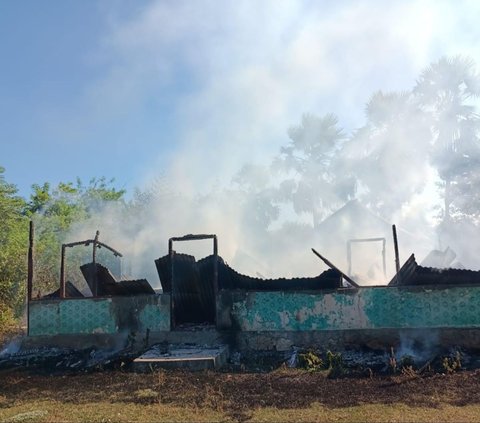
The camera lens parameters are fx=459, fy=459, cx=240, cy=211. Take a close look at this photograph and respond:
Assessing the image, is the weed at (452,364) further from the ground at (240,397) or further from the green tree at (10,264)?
the green tree at (10,264)

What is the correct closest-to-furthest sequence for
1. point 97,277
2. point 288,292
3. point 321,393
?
point 321,393, point 288,292, point 97,277

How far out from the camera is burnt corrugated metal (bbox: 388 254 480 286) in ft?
32.5

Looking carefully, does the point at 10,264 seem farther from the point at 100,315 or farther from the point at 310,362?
the point at 310,362

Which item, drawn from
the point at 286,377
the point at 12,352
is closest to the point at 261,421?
the point at 286,377

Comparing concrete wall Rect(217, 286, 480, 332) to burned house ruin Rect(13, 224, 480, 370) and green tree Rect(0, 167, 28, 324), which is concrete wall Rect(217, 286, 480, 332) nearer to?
burned house ruin Rect(13, 224, 480, 370)

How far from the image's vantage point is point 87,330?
11391mm

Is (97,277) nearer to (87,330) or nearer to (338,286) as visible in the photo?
(87,330)

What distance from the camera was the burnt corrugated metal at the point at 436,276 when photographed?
9898 mm

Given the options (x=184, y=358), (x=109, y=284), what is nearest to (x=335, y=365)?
(x=184, y=358)

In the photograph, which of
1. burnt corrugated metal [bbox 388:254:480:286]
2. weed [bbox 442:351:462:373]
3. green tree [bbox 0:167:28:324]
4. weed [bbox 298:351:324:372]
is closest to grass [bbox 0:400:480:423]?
weed [bbox 442:351:462:373]

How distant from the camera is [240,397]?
23.9 feet

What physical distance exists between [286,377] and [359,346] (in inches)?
91.5

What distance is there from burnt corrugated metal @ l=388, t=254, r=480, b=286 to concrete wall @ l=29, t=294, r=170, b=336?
5636 millimetres

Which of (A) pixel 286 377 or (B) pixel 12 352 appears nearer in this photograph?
(A) pixel 286 377
